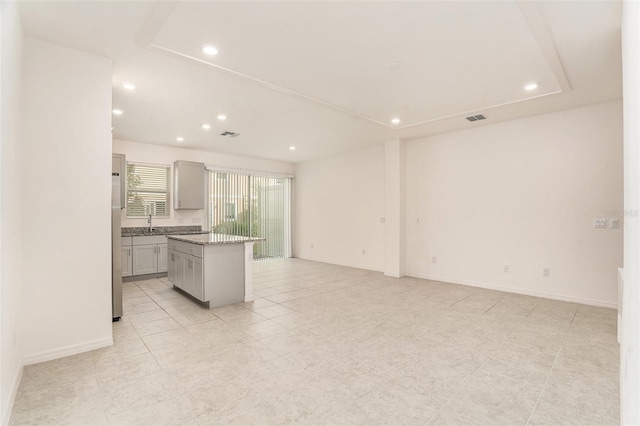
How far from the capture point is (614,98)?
4.06 metres

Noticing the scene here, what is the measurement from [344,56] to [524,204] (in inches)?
152

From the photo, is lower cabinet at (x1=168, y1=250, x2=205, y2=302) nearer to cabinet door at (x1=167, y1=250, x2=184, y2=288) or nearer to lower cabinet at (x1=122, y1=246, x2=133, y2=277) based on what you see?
cabinet door at (x1=167, y1=250, x2=184, y2=288)

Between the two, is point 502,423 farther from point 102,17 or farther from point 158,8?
point 102,17

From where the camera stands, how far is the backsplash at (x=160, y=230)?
6.15 meters

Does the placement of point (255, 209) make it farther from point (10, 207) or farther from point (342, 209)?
point (10, 207)

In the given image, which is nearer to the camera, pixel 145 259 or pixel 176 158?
pixel 145 259

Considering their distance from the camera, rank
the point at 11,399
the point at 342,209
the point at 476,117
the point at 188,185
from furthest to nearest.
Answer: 1. the point at 342,209
2. the point at 188,185
3. the point at 476,117
4. the point at 11,399

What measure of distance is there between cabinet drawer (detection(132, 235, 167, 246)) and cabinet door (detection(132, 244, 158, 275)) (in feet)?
0.23

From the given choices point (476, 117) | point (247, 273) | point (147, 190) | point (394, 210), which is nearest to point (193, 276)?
point (247, 273)

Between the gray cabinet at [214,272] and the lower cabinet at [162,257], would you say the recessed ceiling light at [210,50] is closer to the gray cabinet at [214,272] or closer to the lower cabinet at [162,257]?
the gray cabinet at [214,272]

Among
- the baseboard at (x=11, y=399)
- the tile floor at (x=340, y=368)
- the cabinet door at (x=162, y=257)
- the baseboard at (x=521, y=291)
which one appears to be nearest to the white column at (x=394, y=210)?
the baseboard at (x=521, y=291)

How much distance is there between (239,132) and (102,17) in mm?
3362

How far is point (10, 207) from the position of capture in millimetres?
2145

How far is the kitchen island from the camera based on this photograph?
4168 mm
